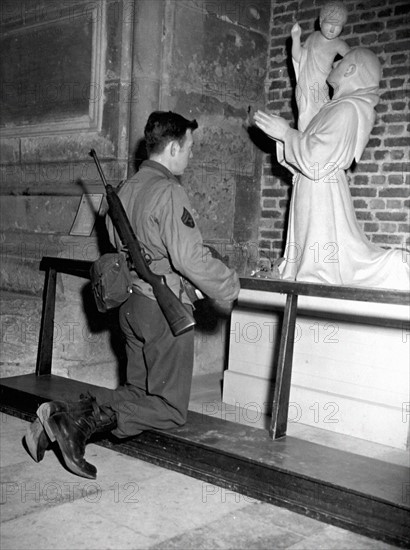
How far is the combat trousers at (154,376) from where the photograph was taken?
10.6 feet

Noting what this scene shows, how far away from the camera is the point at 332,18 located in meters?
4.58

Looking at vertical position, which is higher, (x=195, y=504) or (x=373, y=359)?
(x=373, y=359)

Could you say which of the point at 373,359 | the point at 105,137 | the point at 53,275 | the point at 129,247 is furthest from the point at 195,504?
the point at 105,137

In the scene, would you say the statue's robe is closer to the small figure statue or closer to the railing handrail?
the small figure statue

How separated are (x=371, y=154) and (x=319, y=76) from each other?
70 centimetres

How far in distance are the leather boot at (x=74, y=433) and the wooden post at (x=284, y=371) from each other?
0.83 m

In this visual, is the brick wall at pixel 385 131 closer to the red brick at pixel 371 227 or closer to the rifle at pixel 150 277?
the red brick at pixel 371 227

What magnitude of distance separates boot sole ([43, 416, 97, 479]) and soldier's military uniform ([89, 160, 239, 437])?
283 millimetres

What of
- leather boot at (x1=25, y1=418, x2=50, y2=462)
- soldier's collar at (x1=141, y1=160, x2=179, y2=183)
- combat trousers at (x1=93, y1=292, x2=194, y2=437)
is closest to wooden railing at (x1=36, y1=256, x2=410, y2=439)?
combat trousers at (x1=93, y1=292, x2=194, y2=437)

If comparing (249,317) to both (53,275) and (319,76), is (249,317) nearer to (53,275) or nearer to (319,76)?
(53,275)

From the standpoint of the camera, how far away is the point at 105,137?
4957mm

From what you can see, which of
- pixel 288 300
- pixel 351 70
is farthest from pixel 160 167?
pixel 351 70

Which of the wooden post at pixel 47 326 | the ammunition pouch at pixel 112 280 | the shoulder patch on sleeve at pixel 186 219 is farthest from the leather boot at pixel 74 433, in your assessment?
the wooden post at pixel 47 326

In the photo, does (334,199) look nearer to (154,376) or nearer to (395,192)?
(395,192)
